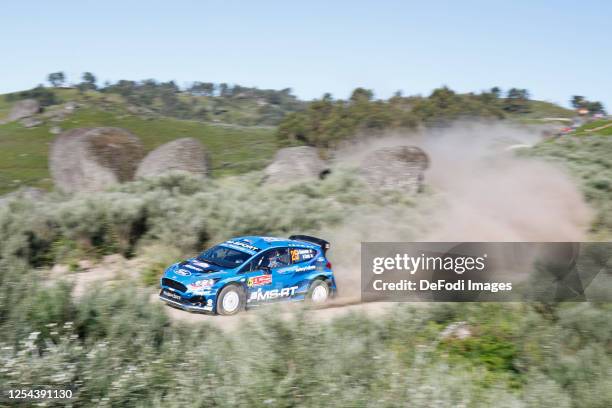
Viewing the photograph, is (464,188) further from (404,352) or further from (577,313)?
(404,352)

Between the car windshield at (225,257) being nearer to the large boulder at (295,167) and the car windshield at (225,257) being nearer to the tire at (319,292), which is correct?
the tire at (319,292)

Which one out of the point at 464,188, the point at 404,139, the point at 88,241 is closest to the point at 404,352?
the point at 88,241

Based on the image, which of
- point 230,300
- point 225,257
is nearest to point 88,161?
point 225,257

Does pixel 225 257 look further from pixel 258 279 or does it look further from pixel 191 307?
pixel 191 307

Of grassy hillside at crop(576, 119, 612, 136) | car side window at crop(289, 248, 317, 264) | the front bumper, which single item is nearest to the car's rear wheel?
car side window at crop(289, 248, 317, 264)

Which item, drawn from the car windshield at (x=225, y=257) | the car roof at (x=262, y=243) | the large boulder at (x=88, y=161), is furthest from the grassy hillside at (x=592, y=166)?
the large boulder at (x=88, y=161)

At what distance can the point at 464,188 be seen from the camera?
24844 millimetres

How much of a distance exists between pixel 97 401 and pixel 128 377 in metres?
0.41

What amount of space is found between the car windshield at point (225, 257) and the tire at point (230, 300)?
1.70 ft

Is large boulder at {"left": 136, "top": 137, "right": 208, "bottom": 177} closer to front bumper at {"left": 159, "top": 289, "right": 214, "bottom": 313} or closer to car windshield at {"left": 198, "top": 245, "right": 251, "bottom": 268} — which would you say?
car windshield at {"left": 198, "top": 245, "right": 251, "bottom": 268}

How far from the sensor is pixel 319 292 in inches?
530

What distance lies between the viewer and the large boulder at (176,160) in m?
20.2

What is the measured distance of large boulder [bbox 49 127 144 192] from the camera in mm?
19516

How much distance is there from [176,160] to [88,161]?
2780 mm
